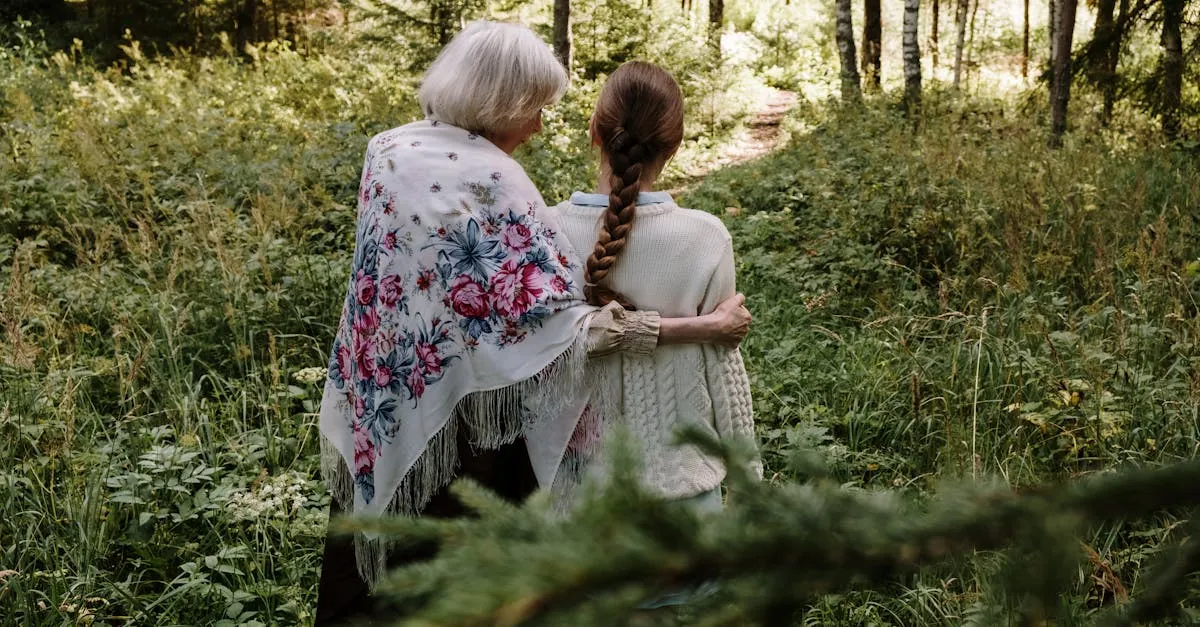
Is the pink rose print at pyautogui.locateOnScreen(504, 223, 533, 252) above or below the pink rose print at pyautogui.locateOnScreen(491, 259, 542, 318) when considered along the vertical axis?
above

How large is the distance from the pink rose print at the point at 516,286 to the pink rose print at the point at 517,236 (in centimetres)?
5

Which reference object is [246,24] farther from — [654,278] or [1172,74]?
[654,278]

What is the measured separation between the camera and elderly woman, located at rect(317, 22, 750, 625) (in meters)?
2.30

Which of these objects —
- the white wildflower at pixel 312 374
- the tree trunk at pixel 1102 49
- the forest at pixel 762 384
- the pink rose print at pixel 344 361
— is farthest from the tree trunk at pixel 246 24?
the pink rose print at pixel 344 361

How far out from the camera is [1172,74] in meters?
7.77

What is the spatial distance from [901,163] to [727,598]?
259 inches

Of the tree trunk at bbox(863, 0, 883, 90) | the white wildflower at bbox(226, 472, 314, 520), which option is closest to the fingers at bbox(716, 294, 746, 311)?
the white wildflower at bbox(226, 472, 314, 520)

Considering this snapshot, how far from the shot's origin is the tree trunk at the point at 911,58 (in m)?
11.8

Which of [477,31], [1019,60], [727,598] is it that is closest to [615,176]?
[477,31]

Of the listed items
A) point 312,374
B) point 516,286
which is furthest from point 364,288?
point 312,374

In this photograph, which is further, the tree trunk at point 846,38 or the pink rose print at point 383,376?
the tree trunk at point 846,38

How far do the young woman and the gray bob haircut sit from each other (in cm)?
19

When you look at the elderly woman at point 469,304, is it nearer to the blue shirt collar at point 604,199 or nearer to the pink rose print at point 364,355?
the pink rose print at point 364,355

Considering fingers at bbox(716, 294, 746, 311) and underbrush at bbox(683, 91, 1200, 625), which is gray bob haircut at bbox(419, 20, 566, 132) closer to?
fingers at bbox(716, 294, 746, 311)
